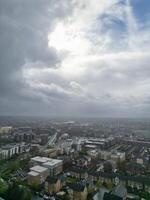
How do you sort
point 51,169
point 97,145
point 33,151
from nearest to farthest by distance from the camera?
1. point 51,169
2. point 33,151
3. point 97,145

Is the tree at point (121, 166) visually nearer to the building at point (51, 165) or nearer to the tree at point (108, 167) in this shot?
the tree at point (108, 167)

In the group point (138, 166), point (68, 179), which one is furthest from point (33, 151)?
point (138, 166)

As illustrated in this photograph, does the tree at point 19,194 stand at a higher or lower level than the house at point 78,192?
higher

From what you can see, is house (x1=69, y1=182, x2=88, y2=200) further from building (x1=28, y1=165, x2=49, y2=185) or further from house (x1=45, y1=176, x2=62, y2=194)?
building (x1=28, y1=165, x2=49, y2=185)

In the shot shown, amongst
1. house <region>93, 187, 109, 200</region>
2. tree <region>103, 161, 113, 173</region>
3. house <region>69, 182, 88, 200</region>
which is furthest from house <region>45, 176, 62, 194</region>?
tree <region>103, 161, 113, 173</region>

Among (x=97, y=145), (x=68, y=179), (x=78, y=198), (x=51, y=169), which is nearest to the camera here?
(x=78, y=198)

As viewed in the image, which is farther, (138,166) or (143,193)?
(138,166)

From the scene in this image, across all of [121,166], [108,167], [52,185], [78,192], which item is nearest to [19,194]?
[52,185]

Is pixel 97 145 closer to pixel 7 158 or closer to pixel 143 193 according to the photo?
pixel 7 158

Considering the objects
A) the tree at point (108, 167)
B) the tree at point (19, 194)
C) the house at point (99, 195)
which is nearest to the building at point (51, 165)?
the tree at point (108, 167)

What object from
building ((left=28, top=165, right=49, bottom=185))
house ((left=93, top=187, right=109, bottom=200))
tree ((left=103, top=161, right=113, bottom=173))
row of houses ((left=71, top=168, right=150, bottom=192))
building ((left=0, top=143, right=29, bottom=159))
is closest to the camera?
house ((left=93, top=187, right=109, bottom=200))

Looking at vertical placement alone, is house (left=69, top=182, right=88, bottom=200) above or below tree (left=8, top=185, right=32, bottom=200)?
below
